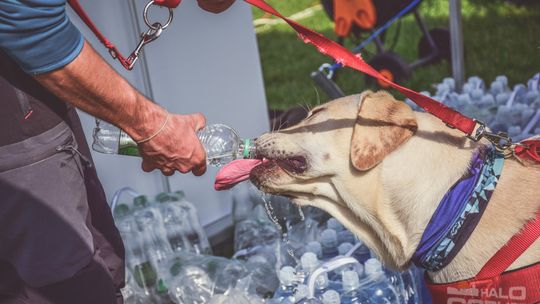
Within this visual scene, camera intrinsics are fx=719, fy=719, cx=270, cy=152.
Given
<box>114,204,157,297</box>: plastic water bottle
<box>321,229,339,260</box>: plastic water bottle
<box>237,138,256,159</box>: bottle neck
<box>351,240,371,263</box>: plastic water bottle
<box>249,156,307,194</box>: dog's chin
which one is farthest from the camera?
<box>114,204,157,297</box>: plastic water bottle

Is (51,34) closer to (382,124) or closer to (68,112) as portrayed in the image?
(68,112)

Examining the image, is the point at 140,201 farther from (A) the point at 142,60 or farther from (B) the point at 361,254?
(B) the point at 361,254

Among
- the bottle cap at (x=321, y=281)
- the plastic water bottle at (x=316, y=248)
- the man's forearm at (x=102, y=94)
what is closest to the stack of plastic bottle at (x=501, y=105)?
the plastic water bottle at (x=316, y=248)

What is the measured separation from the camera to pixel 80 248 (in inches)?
90.9

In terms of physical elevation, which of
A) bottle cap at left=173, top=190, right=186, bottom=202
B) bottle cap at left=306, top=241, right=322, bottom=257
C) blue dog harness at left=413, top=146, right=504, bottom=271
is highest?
blue dog harness at left=413, top=146, right=504, bottom=271

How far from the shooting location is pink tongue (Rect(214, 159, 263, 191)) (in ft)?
8.55

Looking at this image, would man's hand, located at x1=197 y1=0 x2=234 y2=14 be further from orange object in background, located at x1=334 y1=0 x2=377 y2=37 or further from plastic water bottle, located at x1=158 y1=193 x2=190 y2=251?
orange object in background, located at x1=334 y1=0 x2=377 y2=37

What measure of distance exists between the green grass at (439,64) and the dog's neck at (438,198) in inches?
129

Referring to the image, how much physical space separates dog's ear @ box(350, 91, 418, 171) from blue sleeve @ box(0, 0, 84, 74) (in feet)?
3.04

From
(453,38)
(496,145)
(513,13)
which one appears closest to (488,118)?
(453,38)

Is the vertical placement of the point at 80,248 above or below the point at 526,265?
above

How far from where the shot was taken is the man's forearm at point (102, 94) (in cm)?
203

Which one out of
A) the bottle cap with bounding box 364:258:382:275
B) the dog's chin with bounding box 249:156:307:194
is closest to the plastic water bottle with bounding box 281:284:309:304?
the bottle cap with bounding box 364:258:382:275

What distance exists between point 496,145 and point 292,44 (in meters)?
6.46
